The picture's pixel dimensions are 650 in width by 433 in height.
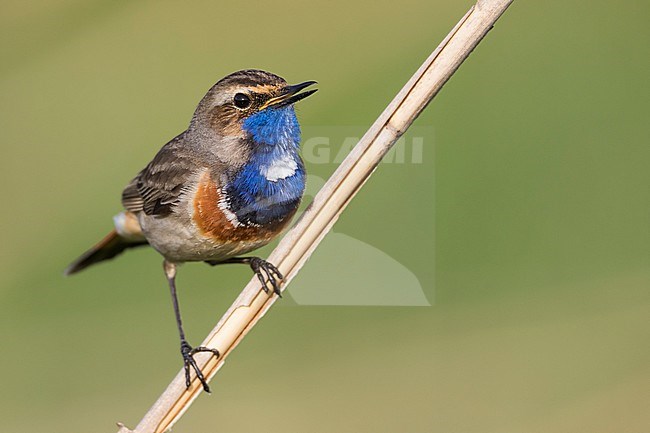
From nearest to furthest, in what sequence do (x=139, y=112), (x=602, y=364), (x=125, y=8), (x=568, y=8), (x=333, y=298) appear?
(x=333, y=298) < (x=602, y=364) < (x=125, y=8) < (x=139, y=112) < (x=568, y=8)

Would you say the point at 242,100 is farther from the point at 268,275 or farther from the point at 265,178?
the point at 268,275

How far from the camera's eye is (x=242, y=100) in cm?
329

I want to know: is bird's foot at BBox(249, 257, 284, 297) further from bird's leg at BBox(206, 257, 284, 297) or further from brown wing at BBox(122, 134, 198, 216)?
brown wing at BBox(122, 134, 198, 216)

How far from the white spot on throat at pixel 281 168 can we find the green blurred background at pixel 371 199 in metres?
1.36

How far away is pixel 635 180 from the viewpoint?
19.2ft

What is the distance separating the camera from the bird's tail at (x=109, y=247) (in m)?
4.50

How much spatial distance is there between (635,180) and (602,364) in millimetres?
1274

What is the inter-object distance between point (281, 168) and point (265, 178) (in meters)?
0.07

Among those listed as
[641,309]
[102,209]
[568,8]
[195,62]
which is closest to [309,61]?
[195,62]

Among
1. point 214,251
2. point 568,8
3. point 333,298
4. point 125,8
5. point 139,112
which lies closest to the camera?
point 214,251

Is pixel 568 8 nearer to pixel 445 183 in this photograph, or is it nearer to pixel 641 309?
pixel 445 183

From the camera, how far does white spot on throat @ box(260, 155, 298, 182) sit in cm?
327

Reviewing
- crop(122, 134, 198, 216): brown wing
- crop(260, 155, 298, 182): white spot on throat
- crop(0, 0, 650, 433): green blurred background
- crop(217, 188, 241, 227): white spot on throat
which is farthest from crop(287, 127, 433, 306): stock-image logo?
crop(0, 0, 650, 433): green blurred background

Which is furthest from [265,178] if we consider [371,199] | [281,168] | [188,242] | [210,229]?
[371,199]
